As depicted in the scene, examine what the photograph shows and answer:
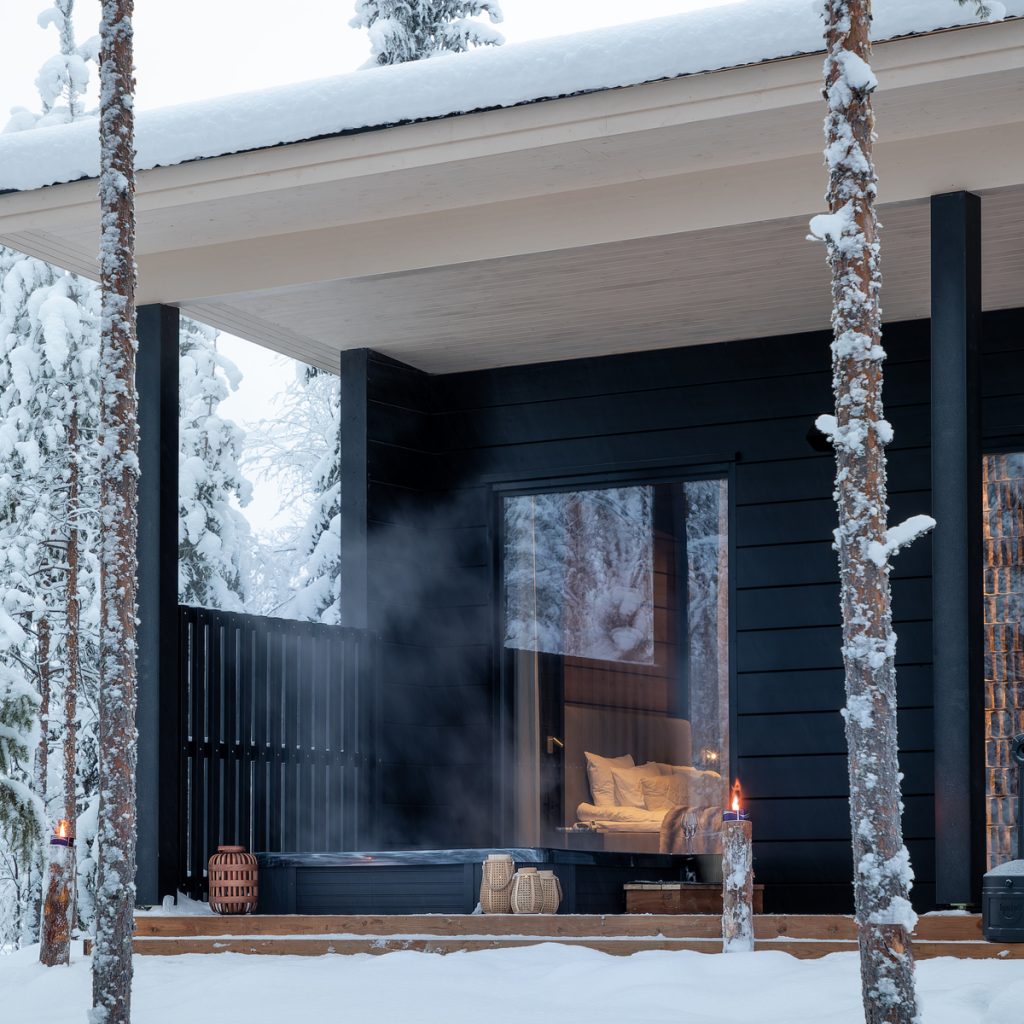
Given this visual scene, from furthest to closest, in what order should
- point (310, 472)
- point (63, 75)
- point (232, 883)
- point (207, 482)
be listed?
point (310, 472) → point (63, 75) → point (207, 482) → point (232, 883)

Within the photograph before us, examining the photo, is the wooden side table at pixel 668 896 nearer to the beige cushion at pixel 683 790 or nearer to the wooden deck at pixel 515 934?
the wooden deck at pixel 515 934

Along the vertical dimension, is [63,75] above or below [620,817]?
above

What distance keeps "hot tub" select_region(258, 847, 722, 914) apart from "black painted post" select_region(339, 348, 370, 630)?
189cm

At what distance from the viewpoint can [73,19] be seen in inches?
655

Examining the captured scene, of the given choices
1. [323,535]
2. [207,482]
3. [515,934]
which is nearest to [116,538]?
[515,934]

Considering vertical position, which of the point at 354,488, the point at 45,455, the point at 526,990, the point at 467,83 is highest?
the point at 467,83

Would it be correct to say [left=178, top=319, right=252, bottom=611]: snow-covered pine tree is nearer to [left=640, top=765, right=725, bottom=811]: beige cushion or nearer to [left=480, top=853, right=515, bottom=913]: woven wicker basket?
[left=640, top=765, right=725, bottom=811]: beige cushion

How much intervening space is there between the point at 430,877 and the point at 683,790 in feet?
9.06

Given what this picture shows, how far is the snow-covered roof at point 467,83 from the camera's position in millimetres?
5723

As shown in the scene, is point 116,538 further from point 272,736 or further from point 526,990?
point 272,736

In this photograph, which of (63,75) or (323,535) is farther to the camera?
(323,535)

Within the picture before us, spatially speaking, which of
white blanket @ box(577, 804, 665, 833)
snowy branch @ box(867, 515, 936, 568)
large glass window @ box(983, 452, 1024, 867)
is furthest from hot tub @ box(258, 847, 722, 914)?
snowy branch @ box(867, 515, 936, 568)

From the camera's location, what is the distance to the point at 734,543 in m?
9.12

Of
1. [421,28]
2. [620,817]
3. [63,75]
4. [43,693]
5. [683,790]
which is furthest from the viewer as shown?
[421,28]
